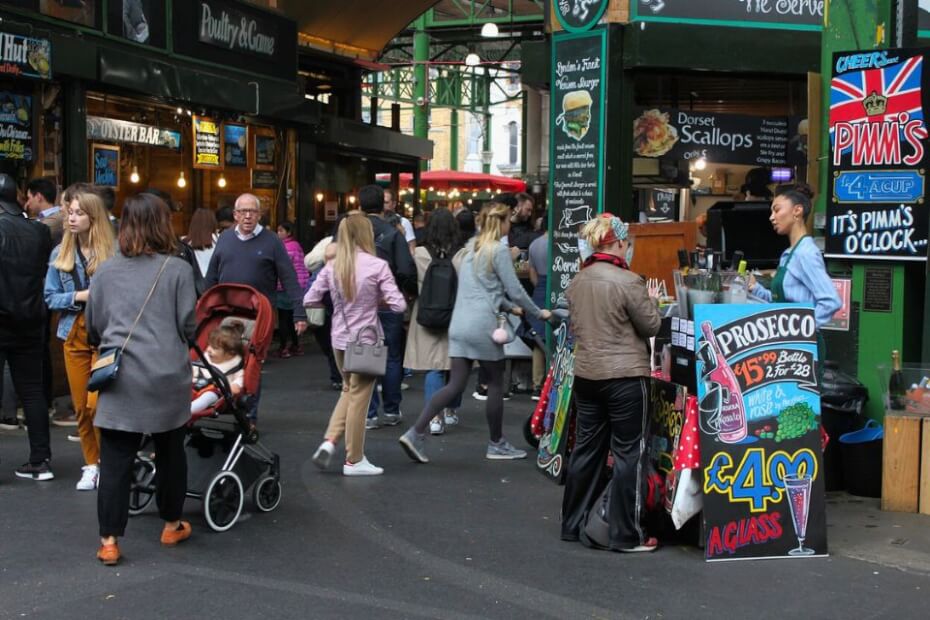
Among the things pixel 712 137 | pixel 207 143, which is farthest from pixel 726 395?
pixel 207 143

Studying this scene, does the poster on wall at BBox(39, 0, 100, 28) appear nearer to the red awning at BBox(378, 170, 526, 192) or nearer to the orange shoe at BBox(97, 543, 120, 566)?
the orange shoe at BBox(97, 543, 120, 566)

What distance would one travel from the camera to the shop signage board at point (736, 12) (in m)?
10.6

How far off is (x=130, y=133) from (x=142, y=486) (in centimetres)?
790

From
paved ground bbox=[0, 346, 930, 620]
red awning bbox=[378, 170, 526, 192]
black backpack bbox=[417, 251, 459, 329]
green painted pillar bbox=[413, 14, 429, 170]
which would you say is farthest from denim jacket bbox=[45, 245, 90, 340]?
green painted pillar bbox=[413, 14, 429, 170]

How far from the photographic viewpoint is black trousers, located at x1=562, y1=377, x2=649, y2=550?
5.87 m

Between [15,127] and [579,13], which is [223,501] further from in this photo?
[15,127]

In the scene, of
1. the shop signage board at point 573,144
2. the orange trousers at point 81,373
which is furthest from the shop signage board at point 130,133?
the orange trousers at point 81,373

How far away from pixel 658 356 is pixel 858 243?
6.11 ft

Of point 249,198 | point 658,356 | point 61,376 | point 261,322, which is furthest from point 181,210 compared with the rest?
point 658,356

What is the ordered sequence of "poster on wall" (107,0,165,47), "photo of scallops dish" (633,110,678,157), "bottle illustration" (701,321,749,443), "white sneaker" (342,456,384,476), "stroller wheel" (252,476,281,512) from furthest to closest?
"poster on wall" (107,0,165,47) → "photo of scallops dish" (633,110,678,157) → "white sneaker" (342,456,384,476) → "stroller wheel" (252,476,281,512) → "bottle illustration" (701,321,749,443)

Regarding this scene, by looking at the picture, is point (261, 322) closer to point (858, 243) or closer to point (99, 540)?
point (99, 540)

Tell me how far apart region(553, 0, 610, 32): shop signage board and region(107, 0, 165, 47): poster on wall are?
16.8 feet

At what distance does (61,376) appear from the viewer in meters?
9.80

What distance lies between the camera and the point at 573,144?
35.7ft
